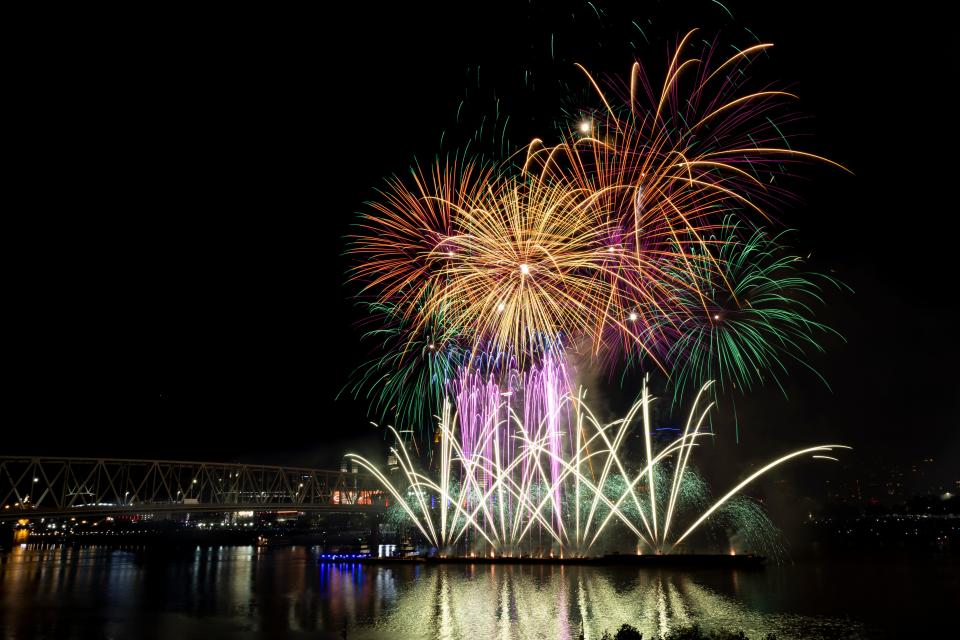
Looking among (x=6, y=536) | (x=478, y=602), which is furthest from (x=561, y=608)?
(x=6, y=536)

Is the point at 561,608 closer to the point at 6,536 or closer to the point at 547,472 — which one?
the point at 547,472

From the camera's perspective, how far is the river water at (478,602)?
24.3 m

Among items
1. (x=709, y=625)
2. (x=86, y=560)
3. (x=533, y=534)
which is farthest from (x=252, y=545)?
(x=709, y=625)

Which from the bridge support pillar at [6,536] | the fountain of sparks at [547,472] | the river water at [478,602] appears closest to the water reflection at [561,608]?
the river water at [478,602]

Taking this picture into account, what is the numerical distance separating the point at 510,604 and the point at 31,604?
79.7ft

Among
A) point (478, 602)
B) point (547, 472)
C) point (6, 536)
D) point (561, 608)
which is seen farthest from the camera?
point (6, 536)

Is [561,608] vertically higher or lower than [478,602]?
higher

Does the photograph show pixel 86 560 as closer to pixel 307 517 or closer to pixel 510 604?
pixel 510 604

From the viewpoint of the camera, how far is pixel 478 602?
3022 centimetres

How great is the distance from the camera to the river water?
24328mm

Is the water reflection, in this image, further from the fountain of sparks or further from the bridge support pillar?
the bridge support pillar

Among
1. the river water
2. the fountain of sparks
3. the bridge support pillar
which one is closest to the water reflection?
the river water

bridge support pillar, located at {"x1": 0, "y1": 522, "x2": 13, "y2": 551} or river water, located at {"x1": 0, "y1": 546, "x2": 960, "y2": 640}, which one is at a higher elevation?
river water, located at {"x1": 0, "y1": 546, "x2": 960, "y2": 640}

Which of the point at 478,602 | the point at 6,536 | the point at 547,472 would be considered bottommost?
the point at 6,536
